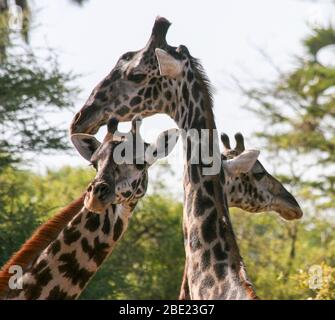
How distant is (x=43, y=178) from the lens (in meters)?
33.4

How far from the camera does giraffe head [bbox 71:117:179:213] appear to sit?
10.1 m

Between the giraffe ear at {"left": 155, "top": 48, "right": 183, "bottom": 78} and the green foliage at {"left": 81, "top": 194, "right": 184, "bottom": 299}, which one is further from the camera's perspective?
the green foliage at {"left": 81, "top": 194, "right": 184, "bottom": 299}

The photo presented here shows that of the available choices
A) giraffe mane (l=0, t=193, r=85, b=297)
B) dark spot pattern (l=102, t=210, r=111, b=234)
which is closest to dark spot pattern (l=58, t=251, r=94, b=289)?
giraffe mane (l=0, t=193, r=85, b=297)

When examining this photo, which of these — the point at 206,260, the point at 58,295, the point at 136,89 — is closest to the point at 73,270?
the point at 58,295

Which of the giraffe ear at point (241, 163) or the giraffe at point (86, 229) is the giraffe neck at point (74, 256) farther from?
the giraffe ear at point (241, 163)

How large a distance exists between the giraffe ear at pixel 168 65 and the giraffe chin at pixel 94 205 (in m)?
1.83

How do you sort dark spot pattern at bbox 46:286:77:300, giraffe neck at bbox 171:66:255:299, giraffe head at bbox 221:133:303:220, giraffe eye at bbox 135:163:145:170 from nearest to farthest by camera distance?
giraffe neck at bbox 171:66:255:299
dark spot pattern at bbox 46:286:77:300
giraffe eye at bbox 135:163:145:170
giraffe head at bbox 221:133:303:220

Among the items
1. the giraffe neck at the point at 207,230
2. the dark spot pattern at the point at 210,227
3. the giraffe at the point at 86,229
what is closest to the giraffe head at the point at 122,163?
the giraffe at the point at 86,229

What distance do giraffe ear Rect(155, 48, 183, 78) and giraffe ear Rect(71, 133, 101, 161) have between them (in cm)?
102

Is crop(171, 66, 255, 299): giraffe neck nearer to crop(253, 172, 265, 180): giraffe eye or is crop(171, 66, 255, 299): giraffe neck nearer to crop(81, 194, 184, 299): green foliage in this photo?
crop(253, 172, 265, 180): giraffe eye

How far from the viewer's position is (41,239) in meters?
10.7

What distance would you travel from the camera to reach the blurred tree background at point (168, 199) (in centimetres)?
2005
